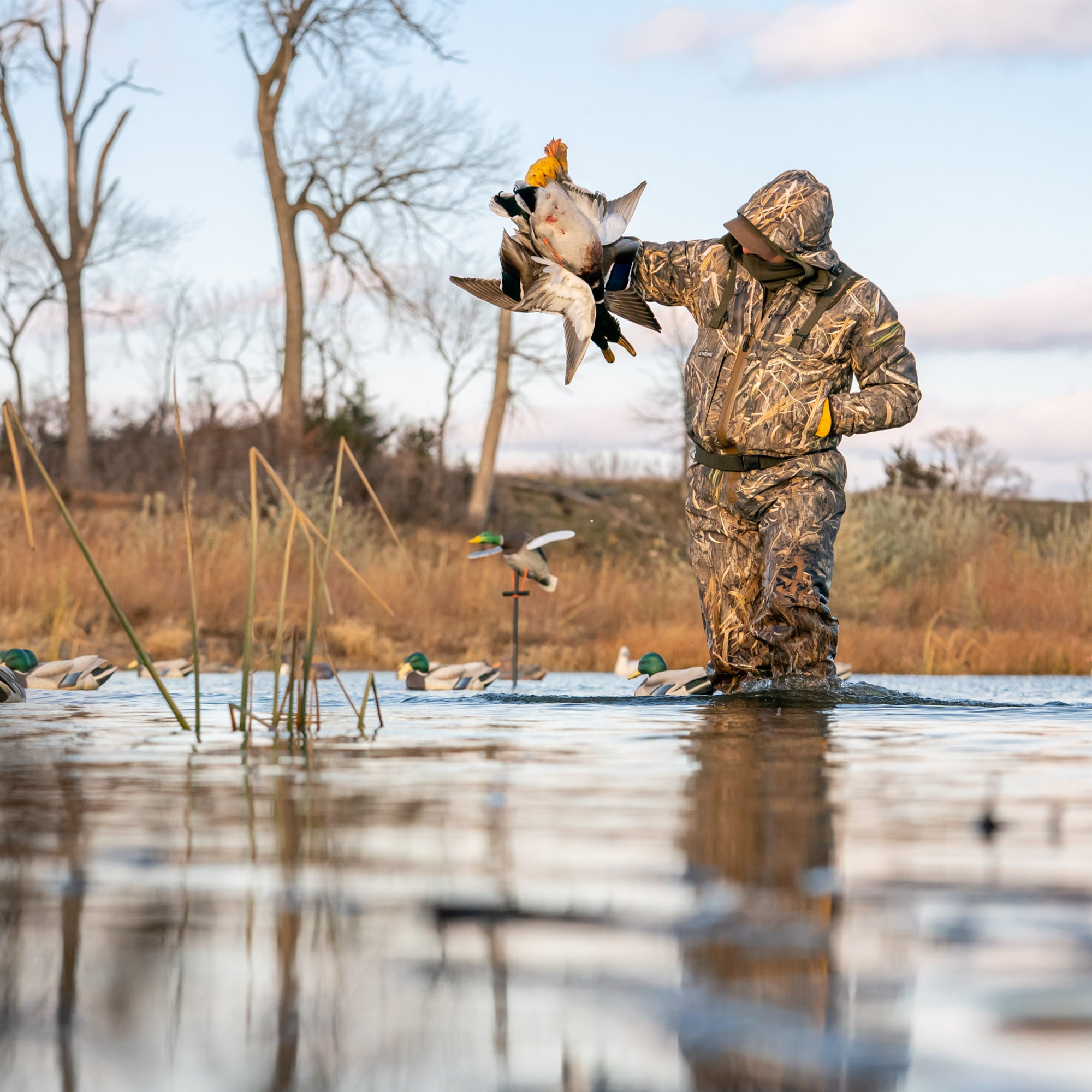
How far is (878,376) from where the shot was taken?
21.2ft

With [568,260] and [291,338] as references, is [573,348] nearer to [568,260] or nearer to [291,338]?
[568,260]

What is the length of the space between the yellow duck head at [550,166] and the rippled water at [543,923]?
3.01 m

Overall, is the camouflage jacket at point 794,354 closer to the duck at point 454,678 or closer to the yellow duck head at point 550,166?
the yellow duck head at point 550,166

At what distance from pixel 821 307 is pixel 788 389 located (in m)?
0.35

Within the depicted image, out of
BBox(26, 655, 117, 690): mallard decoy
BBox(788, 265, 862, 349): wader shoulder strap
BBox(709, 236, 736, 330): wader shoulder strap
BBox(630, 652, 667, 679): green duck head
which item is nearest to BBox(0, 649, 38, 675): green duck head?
BBox(26, 655, 117, 690): mallard decoy

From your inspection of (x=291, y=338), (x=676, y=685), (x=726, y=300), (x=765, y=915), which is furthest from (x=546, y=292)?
(x=291, y=338)

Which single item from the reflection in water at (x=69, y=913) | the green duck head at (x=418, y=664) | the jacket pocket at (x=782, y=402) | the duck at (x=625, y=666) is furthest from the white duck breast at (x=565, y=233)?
the duck at (x=625, y=666)

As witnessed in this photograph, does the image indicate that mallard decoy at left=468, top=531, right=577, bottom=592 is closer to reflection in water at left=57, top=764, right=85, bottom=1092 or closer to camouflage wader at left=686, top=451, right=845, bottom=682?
camouflage wader at left=686, top=451, right=845, bottom=682

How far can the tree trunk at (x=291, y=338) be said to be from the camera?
88.1 ft

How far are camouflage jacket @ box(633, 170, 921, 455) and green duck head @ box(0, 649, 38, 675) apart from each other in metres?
4.42

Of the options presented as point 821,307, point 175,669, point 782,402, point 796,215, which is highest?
point 796,215

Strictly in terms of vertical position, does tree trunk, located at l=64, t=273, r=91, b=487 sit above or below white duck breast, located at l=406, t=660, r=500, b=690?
above

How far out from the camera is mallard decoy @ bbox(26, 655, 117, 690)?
8797mm

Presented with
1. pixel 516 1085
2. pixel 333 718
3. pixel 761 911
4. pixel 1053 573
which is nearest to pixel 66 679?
pixel 333 718
